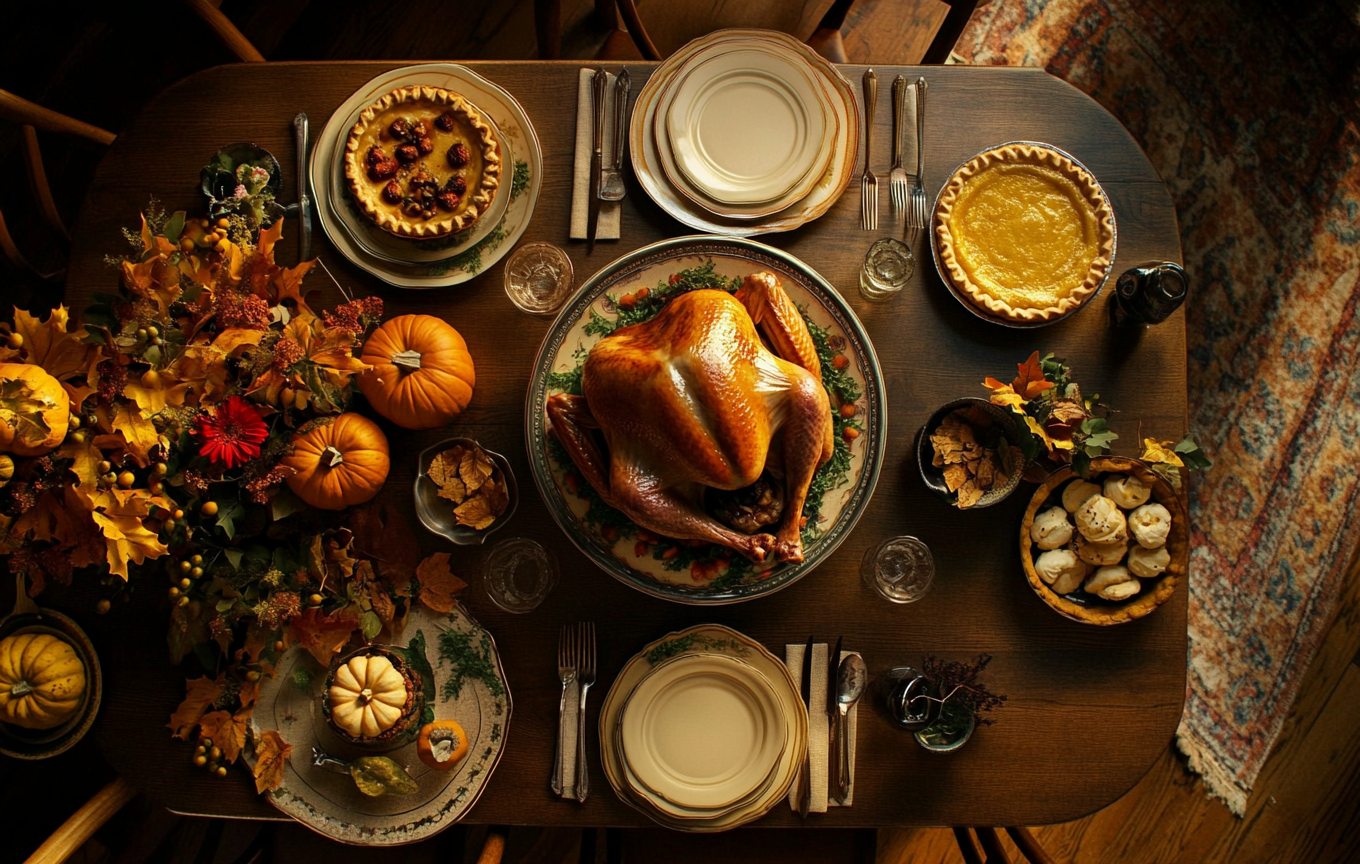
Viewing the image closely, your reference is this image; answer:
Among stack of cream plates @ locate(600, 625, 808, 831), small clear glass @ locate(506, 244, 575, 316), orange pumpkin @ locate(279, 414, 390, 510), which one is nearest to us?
orange pumpkin @ locate(279, 414, 390, 510)

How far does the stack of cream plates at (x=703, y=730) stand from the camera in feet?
6.18

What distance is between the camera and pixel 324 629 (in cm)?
187

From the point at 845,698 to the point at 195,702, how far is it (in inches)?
59.7

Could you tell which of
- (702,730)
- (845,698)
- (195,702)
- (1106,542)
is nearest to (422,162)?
(195,702)

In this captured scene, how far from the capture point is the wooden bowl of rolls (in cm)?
189

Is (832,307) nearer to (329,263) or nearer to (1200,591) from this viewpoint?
(329,263)

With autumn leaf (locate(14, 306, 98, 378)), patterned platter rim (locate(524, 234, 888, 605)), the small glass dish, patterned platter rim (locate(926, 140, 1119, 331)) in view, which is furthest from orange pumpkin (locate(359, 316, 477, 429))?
patterned platter rim (locate(926, 140, 1119, 331))

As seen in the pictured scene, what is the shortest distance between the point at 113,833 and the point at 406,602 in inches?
73.3

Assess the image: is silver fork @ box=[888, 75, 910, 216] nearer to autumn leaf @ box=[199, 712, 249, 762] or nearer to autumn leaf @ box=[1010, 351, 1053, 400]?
autumn leaf @ box=[1010, 351, 1053, 400]

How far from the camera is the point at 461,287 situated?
201 centimetres

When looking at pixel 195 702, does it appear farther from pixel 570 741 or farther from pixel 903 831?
pixel 903 831

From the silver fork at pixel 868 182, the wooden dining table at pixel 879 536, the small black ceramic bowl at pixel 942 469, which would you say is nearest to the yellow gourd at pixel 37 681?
the wooden dining table at pixel 879 536

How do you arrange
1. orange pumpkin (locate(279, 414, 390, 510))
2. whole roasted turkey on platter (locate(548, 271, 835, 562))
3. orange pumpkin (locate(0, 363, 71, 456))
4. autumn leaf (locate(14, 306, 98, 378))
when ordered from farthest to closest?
orange pumpkin (locate(279, 414, 390, 510)) → whole roasted turkey on platter (locate(548, 271, 835, 562)) → autumn leaf (locate(14, 306, 98, 378)) → orange pumpkin (locate(0, 363, 71, 456))

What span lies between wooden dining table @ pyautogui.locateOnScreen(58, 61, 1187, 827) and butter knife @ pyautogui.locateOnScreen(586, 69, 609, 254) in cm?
6
